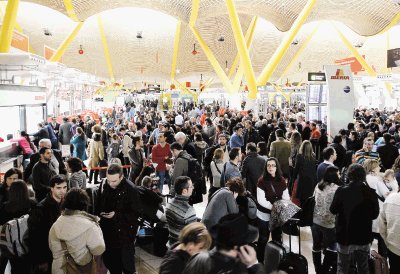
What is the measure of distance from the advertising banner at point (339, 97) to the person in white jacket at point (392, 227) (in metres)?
10.1

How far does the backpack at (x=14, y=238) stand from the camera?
4.21 meters

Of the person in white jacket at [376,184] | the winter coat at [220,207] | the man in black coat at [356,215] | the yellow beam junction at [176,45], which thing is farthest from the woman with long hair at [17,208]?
the yellow beam junction at [176,45]

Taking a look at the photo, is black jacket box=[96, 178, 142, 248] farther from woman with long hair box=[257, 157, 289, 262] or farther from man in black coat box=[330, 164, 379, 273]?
man in black coat box=[330, 164, 379, 273]

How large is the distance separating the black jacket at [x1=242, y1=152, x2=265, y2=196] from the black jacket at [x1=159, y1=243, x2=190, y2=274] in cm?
375

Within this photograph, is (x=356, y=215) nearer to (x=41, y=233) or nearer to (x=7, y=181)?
(x=41, y=233)

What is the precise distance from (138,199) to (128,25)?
131ft

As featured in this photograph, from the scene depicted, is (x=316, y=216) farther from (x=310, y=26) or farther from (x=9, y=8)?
(x=310, y=26)

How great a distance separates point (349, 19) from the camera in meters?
28.9

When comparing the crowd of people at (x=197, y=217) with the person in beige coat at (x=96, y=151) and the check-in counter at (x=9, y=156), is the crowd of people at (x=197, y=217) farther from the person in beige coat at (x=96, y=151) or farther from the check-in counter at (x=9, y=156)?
the check-in counter at (x=9, y=156)

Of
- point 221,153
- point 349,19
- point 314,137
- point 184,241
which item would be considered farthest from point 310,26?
point 184,241

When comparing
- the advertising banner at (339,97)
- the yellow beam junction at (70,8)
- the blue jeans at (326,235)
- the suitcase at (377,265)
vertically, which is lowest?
the suitcase at (377,265)

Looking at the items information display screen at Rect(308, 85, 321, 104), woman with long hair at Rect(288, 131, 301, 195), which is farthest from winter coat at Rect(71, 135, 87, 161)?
information display screen at Rect(308, 85, 321, 104)

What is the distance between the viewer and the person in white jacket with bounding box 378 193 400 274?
4.27 metres

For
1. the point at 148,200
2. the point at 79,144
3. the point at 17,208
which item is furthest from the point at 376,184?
the point at 79,144
